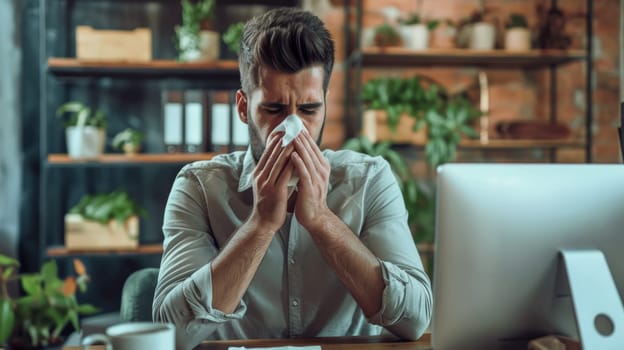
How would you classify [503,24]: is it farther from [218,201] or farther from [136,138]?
[218,201]

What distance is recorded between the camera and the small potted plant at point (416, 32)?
3057 millimetres

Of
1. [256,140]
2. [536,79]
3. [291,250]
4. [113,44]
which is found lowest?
[291,250]

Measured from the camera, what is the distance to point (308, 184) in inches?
54.9

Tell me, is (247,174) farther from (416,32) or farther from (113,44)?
(416,32)

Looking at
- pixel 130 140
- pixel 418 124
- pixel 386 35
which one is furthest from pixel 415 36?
pixel 130 140

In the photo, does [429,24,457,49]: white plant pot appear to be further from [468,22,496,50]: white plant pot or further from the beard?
the beard

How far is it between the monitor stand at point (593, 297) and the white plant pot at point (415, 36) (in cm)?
221

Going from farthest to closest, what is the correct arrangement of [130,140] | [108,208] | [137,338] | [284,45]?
[130,140] → [108,208] → [284,45] → [137,338]

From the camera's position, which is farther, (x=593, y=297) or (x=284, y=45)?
(x=284, y=45)

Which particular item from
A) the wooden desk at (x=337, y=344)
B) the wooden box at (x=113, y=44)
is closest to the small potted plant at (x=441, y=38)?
the wooden box at (x=113, y=44)

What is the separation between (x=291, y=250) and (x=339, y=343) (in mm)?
306

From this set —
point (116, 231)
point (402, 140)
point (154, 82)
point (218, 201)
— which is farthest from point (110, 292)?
point (218, 201)

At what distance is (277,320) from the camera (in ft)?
4.88

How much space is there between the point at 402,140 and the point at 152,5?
4.36 feet
